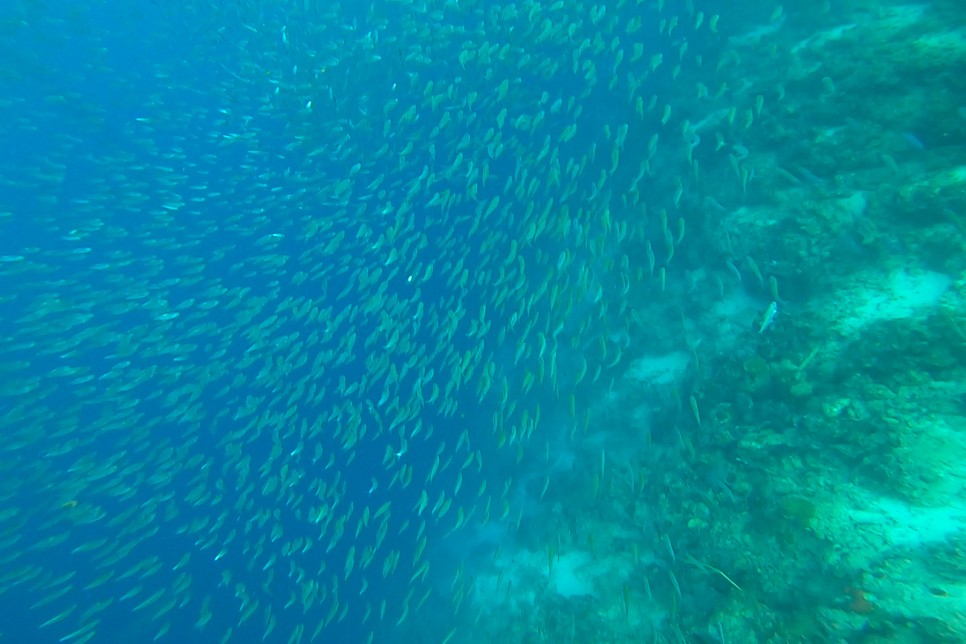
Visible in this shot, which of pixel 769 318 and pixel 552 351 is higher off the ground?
pixel 552 351

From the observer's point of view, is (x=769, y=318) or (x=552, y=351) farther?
(x=552, y=351)

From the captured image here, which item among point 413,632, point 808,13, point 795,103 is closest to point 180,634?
point 413,632

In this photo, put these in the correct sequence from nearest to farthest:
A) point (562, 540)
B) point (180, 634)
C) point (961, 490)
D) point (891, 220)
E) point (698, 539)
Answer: point (961, 490) < point (698, 539) < point (891, 220) < point (562, 540) < point (180, 634)

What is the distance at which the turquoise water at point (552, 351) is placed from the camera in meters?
6.05

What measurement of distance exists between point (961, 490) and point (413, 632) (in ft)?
39.7

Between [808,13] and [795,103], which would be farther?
[808,13]

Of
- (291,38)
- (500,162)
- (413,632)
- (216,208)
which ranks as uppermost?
(291,38)

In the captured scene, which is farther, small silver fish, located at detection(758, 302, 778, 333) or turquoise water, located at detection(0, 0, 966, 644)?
small silver fish, located at detection(758, 302, 778, 333)

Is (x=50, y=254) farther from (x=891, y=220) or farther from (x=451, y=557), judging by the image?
(x=891, y=220)

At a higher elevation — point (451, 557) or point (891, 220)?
point (891, 220)

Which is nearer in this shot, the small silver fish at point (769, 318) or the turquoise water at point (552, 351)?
the turquoise water at point (552, 351)

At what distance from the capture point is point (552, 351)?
10.2m

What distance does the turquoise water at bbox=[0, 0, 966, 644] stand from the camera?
6.05m

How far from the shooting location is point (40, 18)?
18.4 meters
